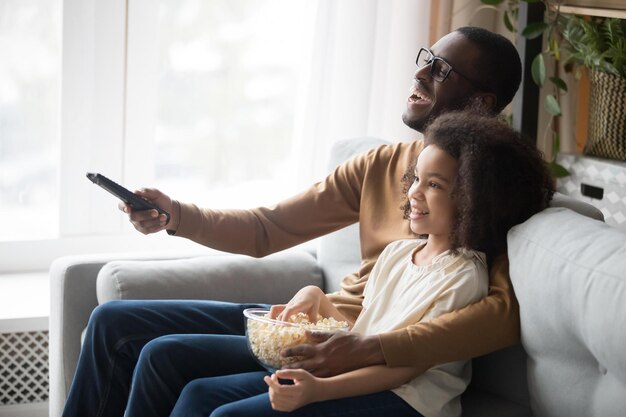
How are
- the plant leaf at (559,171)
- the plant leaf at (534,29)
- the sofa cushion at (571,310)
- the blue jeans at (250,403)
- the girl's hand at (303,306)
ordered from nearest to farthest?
the sofa cushion at (571,310), the blue jeans at (250,403), the girl's hand at (303,306), the plant leaf at (534,29), the plant leaf at (559,171)

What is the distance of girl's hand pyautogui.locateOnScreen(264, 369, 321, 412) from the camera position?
148 cm

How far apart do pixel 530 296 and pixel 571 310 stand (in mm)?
97

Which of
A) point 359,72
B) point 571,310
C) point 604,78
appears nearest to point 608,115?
point 604,78

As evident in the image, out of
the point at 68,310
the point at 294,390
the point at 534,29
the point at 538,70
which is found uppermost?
the point at 534,29

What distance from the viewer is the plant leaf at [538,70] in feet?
8.56

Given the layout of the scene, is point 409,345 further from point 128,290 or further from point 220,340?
point 128,290

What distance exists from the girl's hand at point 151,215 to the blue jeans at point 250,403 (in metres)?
0.39

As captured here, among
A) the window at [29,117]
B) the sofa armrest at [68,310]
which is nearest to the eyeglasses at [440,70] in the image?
the sofa armrest at [68,310]

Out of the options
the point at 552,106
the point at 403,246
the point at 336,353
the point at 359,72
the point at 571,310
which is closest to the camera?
the point at 571,310

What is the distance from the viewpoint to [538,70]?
2.62 metres

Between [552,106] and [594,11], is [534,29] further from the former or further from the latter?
[552,106]

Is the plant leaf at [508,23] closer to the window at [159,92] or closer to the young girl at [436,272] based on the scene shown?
the window at [159,92]

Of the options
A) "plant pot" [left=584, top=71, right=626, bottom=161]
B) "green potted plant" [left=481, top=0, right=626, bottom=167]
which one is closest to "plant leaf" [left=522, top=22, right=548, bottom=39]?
"green potted plant" [left=481, top=0, right=626, bottom=167]

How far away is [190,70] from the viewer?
298cm
